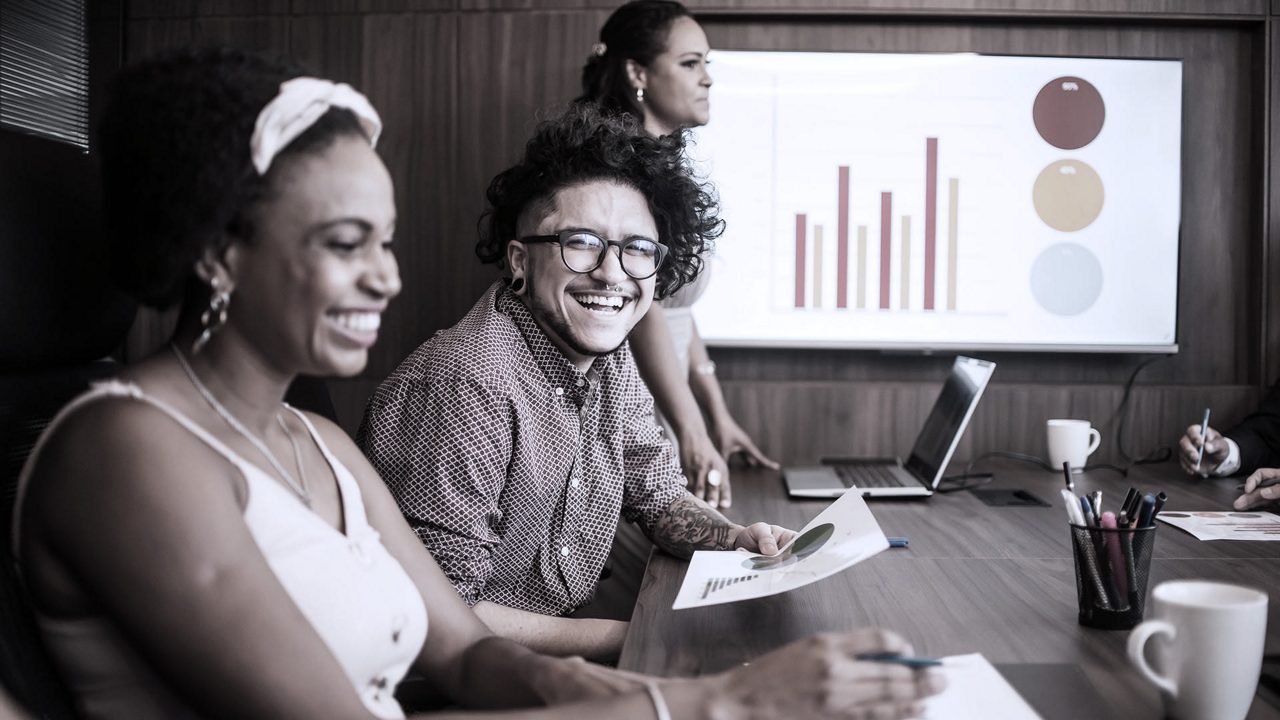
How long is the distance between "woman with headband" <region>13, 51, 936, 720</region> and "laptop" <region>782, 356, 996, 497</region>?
115 cm

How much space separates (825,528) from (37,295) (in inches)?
36.0

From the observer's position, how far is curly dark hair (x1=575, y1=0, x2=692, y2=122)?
2.35m

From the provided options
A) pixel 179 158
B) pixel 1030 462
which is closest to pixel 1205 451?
pixel 1030 462

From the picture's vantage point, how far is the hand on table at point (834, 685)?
819mm

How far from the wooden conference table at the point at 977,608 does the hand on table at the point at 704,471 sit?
135 millimetres

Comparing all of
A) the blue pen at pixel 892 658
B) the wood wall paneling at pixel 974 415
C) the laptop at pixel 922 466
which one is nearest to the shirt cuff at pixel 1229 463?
the wood wall paneling at pixel 974 415

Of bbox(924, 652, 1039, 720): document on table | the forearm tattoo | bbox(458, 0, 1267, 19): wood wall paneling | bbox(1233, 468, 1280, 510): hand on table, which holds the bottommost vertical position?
bbox(924, 652, 1039, 720): document on table

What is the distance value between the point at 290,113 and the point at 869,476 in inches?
65.9

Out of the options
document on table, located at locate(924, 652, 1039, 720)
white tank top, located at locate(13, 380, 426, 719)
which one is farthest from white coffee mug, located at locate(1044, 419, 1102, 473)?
white tank top, located at locate(13, 380, 426, 719)

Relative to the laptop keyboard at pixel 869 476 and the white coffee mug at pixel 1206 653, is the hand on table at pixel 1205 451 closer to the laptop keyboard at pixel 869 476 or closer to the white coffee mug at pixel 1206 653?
the laptop keyboard at pixel 869 476

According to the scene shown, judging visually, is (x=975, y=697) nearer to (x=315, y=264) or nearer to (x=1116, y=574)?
(x=1116, y=574)

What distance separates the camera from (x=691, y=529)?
159 cm

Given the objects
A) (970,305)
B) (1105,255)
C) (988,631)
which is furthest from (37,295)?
(1105,255)

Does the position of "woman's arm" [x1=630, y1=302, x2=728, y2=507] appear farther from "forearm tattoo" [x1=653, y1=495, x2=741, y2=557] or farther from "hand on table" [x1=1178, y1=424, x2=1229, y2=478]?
"hand on table" [x1=1178, y1=424, x2=1229, y2=478]
